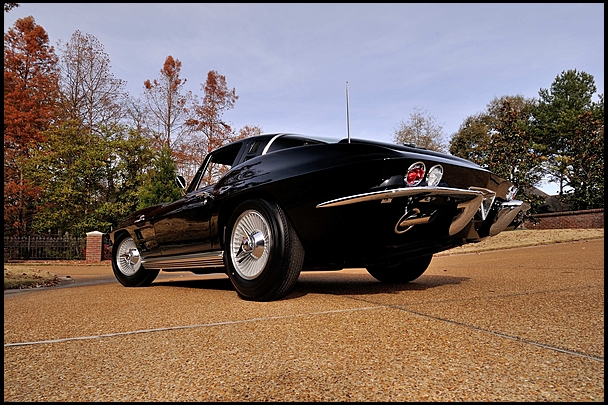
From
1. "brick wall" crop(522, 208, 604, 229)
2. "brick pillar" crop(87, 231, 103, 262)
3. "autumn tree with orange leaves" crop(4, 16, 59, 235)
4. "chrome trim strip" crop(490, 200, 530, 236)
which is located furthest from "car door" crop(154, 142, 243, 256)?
"brick wall" crop(522, 208, 604, 229)

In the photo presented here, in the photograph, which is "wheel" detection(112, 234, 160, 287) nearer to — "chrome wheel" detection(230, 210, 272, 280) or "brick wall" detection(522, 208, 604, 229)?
"chrome wheel" detection(230, 210, 272, 280)

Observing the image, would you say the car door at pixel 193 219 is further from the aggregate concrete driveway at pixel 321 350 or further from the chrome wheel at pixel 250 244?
the aggregate concrete driveway at pixel 321 350

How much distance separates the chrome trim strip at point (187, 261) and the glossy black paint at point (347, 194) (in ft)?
0.41

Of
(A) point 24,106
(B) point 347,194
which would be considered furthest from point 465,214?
(A) point 24,106

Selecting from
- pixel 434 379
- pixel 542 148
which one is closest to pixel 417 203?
pixel 434 379

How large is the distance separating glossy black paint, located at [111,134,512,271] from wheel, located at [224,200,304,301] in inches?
3.9

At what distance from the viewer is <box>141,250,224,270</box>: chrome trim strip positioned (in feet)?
12.8

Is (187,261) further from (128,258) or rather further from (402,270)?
(402,270)

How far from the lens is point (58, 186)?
2111cm

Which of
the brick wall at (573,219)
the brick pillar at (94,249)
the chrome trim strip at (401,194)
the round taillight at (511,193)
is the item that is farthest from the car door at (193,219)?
the brick wall at (573,219)

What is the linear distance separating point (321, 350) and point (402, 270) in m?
3.01

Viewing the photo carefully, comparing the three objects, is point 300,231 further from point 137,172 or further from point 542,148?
point 542,148

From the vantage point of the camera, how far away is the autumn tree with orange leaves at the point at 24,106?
22.5 meters

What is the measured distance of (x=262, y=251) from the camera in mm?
3359
